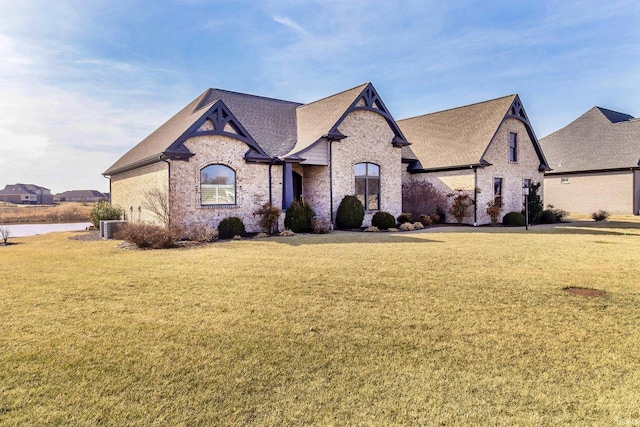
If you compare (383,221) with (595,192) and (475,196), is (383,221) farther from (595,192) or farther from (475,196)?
(595,192)

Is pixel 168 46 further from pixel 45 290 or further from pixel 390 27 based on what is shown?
pixel 45 290

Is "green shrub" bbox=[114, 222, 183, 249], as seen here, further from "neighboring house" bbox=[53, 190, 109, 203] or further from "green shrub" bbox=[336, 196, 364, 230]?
"neighboring house" bbox=[53, 190, 109, 203]

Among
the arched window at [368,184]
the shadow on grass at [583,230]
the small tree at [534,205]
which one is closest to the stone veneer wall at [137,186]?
the arched window at [368,184]

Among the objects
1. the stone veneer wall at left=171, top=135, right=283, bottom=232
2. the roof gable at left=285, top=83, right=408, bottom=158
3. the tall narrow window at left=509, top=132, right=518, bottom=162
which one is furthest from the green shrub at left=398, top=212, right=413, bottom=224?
the tall narrow window at left=509, top=132, right=518, bottom=162

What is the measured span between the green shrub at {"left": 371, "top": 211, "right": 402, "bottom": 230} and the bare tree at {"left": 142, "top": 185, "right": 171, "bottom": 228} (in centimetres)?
993

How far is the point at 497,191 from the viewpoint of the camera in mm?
24016

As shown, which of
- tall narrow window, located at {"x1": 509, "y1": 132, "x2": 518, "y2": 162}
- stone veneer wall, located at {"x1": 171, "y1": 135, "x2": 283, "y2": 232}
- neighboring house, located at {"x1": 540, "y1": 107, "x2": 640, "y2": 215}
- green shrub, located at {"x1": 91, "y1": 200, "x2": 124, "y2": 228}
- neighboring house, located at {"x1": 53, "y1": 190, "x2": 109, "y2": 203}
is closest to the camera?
stone veneer wall, located at {"x1": 171, "y1": 135, "x2": 283, "y2": 232}

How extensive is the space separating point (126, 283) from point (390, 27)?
45.1 ft

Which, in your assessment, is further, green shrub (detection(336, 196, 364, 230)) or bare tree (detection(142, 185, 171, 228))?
green shrub (detection(336, 196, 364, 230))

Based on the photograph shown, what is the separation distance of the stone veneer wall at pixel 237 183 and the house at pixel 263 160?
0.13 feet

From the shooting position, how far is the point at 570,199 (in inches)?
1242

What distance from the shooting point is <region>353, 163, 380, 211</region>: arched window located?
2038 cm

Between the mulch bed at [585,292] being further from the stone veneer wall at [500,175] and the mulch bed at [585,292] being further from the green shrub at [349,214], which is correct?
the stone veneer wall at [500,175]

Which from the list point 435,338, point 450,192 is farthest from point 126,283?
point 450,192
